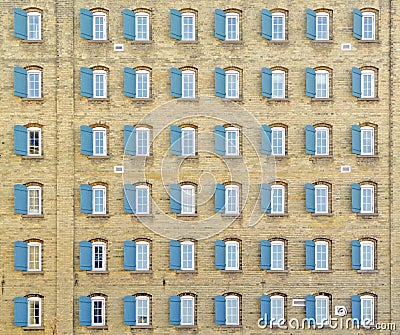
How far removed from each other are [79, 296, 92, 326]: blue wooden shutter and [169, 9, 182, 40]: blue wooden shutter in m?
13.5

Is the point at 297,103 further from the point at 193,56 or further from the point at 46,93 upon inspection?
the point at 46,93

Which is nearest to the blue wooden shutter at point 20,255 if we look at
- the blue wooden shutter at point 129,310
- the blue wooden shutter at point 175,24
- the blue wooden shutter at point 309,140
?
the blue wooden shutter at point 129,310

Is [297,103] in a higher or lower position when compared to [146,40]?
lower

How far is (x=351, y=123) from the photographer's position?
104ft

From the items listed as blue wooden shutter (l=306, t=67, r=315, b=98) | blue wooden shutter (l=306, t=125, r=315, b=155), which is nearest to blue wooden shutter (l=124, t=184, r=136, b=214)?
blue wooden shutter (l=306, t=125, r=315, b=155)

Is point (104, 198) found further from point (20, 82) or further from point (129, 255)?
point (20, 82)

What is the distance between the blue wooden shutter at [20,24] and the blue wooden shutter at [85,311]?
43.1 feet

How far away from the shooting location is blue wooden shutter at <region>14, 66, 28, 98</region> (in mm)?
31297

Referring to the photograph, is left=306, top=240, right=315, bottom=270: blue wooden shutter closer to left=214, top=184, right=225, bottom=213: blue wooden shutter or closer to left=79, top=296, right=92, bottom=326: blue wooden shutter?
left=214, top=184, right=225, bottom=213: blue wooden shutter

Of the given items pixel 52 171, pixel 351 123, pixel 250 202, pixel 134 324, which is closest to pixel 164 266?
pixel 134 324

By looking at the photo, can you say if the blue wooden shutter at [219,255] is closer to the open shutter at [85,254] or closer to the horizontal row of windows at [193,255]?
the horizontal row of windows at [193,255]

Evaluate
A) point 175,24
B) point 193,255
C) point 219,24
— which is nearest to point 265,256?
point 193,255

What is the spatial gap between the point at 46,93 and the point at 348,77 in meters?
14.9

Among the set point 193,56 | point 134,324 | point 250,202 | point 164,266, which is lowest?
point 134,324
